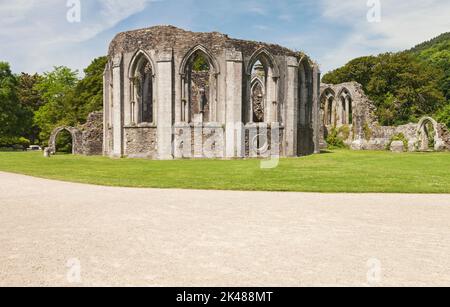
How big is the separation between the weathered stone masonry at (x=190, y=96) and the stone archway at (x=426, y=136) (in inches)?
470

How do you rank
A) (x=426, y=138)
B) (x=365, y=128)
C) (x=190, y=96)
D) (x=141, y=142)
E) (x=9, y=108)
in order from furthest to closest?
(x=9, y=108)
(x=365, y=128)
(x=426, y=138)
(x=141, y=142)
(x=190, y=96)

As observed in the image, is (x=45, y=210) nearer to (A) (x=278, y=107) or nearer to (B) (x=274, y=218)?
(B) (x=274, y=218)

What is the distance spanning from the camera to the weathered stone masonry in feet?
76.9

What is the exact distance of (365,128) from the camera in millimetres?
36750

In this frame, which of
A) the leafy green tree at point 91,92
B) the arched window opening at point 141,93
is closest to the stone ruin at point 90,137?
the arched window opening at point 141,93

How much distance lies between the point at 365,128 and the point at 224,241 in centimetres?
3409


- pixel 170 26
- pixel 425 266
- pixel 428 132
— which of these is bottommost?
pixel 425 266

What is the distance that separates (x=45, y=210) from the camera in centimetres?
754

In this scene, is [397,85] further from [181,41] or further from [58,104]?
[58,104]

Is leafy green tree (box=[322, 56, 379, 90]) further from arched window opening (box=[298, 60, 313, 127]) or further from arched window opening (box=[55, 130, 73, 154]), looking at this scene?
arched window opening (box=[55, 130, 73, 154])

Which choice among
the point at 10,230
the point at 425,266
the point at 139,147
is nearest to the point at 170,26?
the point at 139,147

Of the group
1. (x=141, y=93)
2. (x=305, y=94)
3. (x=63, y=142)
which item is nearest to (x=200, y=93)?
(x=141, y=93)

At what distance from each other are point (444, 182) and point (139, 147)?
56.9 feet

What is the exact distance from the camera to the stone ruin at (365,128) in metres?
32.0
